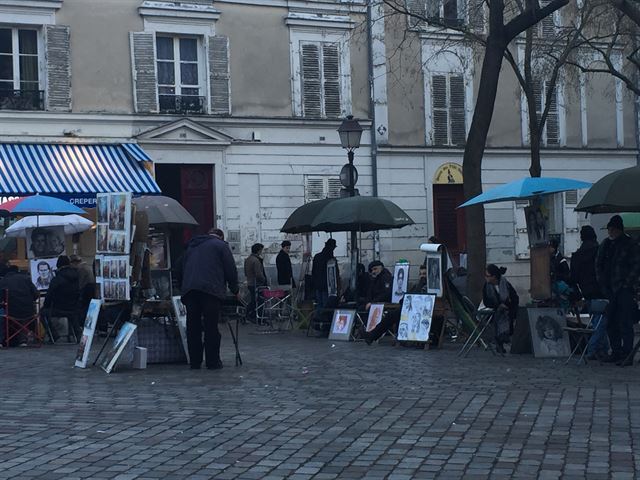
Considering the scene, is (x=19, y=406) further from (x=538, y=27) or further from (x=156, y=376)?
(x=538, y=27)

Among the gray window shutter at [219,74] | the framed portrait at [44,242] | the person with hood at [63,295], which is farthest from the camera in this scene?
the gray window shutter at [219,74]

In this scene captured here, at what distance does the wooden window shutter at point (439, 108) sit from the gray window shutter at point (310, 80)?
3.41 m

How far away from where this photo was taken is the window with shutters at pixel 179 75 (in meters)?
28.1

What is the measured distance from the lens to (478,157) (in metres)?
20.0

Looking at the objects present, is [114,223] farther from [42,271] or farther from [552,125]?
[552,125]

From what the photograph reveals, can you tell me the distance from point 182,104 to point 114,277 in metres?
14.2

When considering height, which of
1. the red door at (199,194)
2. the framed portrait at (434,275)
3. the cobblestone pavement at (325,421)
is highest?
the red door at (199,194)

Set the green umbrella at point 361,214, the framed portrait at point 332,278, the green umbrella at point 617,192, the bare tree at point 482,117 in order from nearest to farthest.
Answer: the green umbrella at point 617,192 < the bare tree at point 482,117 < the green umbrella at point 361,214 < the framed portrait at point 332,278

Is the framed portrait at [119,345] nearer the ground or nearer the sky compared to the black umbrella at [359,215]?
nearer the ground

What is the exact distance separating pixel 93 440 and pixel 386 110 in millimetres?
22750

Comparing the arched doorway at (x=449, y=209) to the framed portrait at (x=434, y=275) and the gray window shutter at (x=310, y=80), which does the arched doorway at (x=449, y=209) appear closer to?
the gray window shutter at (x=310, y=80)

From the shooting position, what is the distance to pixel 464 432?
9367 mm

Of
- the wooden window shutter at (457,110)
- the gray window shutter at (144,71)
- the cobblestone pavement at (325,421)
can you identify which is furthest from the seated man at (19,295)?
the wooden window shutter at (457,110)

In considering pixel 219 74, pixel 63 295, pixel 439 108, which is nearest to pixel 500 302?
pixel 63 295
